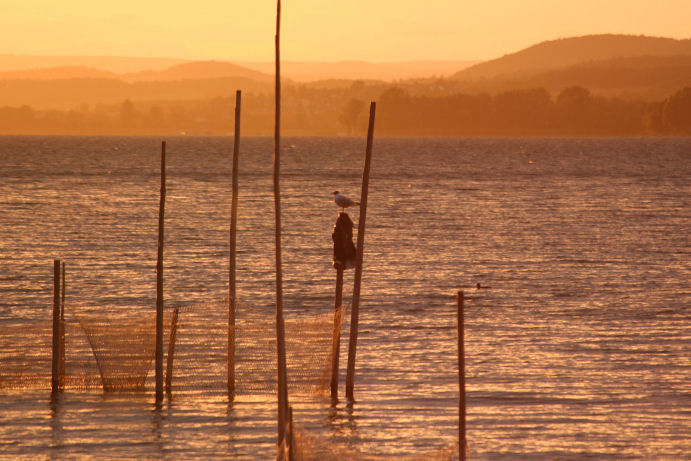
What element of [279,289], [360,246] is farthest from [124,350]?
[279,289]

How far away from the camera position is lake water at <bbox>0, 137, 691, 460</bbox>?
21500mm

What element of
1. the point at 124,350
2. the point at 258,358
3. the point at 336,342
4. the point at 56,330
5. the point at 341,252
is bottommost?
the point at 258,358

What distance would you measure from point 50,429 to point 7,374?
Answer: 4.63m

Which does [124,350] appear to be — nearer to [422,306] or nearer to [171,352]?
[171,352]

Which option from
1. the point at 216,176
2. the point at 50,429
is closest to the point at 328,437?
the point at 50,429

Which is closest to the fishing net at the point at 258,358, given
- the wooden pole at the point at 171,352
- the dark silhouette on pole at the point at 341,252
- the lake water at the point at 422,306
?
the dark silhouette on pole at the point at 341,252

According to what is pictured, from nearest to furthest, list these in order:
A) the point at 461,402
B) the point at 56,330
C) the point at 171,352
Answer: the point at 461,402, the point at 56,330, the point at 171,352

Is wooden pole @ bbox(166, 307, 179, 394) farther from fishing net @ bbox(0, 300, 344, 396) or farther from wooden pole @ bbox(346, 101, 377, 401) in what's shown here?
wooden pole @ bbox(346, 101, 377, 401)

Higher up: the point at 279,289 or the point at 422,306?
the point at 279,289

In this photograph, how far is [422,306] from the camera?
131ft

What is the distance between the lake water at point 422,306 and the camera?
21.5m

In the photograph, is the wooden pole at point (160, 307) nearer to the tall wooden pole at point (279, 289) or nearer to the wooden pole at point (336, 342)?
the wooden pole at point (336, 342)

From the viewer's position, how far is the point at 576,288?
147 feet

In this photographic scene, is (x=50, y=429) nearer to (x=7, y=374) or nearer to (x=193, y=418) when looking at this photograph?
(x=193, y=418)
